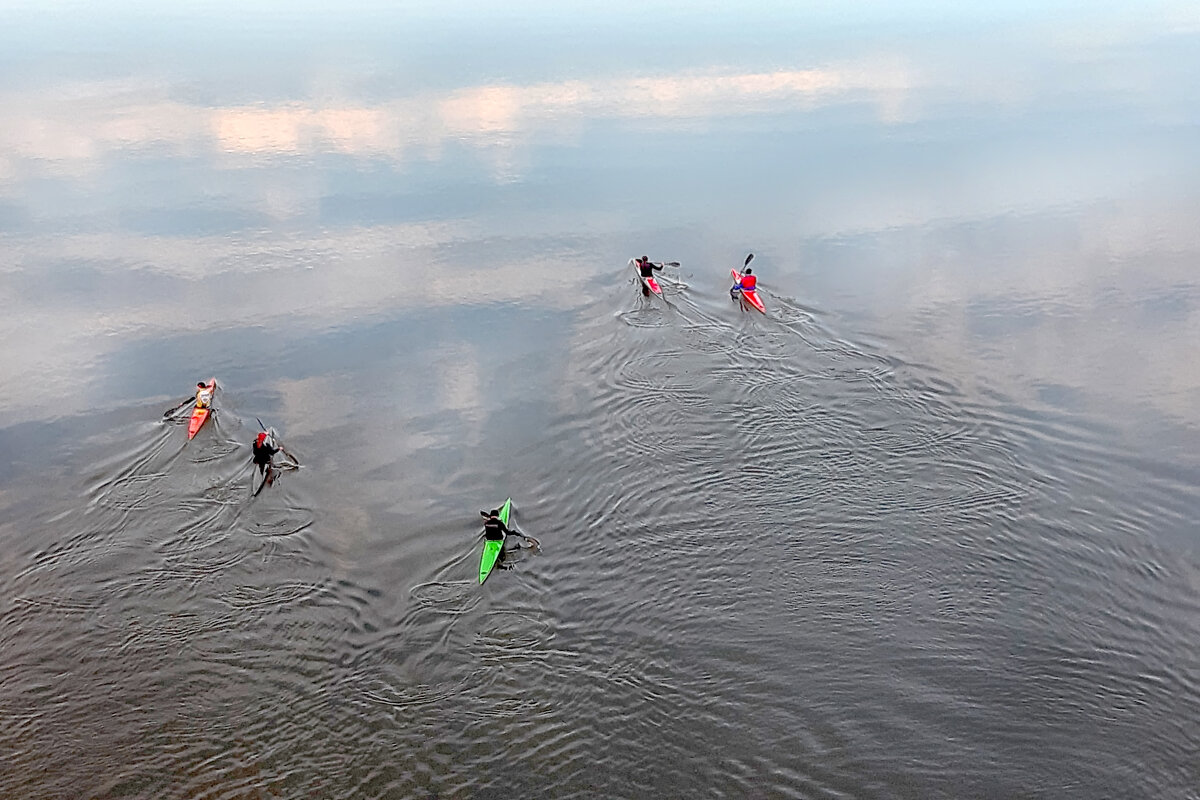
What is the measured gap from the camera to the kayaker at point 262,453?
21469 mm

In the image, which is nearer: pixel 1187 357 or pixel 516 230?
pixel 1187 357

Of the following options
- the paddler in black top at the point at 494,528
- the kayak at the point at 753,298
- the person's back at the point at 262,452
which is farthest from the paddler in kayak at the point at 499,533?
the kayak at the point at 753,298

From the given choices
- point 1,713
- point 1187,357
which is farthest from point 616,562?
point 1187,357

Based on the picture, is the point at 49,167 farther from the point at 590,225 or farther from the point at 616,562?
the point at 616,562

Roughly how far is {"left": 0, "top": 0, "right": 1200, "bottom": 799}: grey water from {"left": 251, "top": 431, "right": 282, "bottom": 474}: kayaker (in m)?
0.42

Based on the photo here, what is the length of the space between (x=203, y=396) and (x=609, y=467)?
10993mm

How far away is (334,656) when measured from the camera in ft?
56.8

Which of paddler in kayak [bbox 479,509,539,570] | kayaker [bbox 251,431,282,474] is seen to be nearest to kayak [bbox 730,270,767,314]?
paddler in kayak [bbox 479,509,539,570]

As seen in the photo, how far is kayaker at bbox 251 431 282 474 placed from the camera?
21.5 meters

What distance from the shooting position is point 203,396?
956 inches

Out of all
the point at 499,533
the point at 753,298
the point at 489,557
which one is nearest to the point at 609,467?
the point at 499,533

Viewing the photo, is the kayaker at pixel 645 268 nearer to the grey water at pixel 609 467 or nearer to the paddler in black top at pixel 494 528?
the grey water at pixel 609 467

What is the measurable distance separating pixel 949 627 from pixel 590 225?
24.6 m

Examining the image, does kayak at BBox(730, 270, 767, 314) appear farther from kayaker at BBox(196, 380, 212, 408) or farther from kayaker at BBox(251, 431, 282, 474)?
kayaker at BBox(196, 380, 212, 408)
